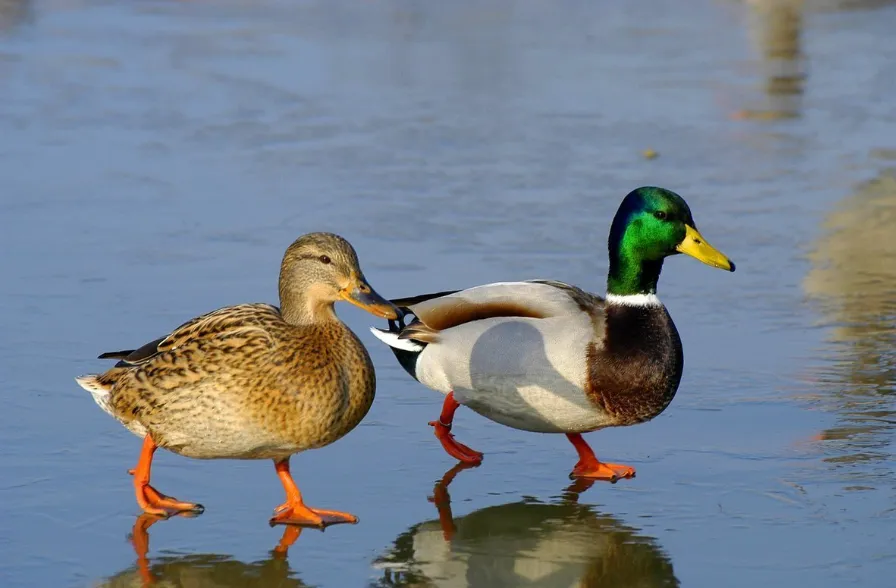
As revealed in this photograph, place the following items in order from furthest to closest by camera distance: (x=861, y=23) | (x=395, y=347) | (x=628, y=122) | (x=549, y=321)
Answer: (x=861, y=23) < (x=628, y=122) < (x=395, y=347) < (x=549, y=321)

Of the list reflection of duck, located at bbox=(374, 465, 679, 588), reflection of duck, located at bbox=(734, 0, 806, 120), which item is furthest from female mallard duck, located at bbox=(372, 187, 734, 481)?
reflection of duck, located at bbox=(734, 0, 806, 120)

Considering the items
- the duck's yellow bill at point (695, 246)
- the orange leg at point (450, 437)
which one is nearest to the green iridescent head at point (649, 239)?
the duck's yellow bill at point (695, 246)

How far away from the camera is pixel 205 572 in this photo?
3.98 meters

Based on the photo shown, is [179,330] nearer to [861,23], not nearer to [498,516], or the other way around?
[498,516]

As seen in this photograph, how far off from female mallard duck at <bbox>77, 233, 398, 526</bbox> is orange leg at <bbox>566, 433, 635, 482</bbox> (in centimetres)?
83

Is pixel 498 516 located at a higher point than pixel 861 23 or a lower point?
lower

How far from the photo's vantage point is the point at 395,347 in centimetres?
536

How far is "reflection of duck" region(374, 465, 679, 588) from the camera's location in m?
4.00

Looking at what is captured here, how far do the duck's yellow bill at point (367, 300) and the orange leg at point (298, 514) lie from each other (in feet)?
1.77

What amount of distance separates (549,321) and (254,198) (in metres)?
3.17

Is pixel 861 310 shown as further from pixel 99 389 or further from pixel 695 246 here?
pixel 99 389

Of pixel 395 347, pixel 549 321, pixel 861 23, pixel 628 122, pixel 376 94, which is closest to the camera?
pixel 549 321

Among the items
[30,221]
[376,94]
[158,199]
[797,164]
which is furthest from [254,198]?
[797,164]

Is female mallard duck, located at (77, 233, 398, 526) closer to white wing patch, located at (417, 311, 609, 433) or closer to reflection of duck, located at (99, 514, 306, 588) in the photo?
reflection of duck, located at (99, 514, 306, 588)
